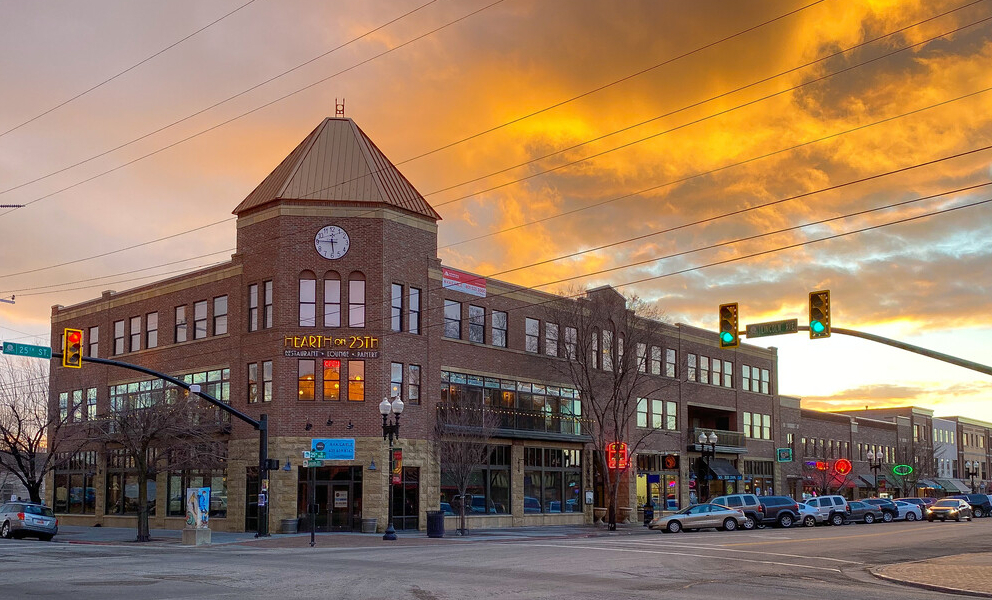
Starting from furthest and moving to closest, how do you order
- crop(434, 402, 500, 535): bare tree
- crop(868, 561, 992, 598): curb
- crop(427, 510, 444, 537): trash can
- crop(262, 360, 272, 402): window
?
crop(262, 360, 272, 402): window → crop(434, 402, 500, 535): bare tree → crop(427, 510, 444, 537): trash can → crop(868, 561, 992, 598): curb

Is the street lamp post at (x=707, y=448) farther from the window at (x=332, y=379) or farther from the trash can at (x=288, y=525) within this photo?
the trash can at (x=288, y=525)

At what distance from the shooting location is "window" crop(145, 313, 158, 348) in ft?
172

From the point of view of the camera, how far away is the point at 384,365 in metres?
44.0

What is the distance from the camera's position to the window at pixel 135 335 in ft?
176

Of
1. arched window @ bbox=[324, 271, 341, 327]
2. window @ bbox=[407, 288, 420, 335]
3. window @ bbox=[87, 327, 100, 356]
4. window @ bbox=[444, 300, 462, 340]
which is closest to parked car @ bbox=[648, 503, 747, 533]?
window @ bbox=[444, 300, 462, 340]

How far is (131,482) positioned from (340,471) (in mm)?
15360

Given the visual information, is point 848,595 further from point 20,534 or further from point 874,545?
point 20,534

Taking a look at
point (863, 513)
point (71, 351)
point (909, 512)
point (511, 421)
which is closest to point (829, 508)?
point (863, 513)

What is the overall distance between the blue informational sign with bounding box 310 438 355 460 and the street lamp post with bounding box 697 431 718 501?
20153 mm

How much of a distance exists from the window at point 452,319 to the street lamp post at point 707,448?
49.1 ft

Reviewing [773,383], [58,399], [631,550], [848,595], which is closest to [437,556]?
[631,550]

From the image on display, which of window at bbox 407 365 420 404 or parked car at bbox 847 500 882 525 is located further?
parked car at bbox 847 500 882 525

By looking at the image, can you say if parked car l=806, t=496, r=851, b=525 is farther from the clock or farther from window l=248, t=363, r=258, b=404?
window l=248, t=363, r=258, b=404

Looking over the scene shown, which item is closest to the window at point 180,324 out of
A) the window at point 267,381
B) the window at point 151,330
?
the window at point 151,330
